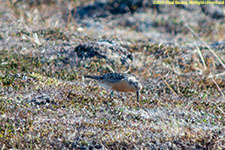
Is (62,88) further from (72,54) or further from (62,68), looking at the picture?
(72,54)

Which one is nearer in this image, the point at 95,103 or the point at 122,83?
the point at 95,103

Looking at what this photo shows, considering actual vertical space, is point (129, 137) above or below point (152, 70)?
above

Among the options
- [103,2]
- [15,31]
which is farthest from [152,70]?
[103,2]

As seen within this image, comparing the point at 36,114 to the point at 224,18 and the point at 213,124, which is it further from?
the point at 224,18

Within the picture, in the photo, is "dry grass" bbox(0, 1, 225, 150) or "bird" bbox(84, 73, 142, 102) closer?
"dry grass" bbox(0, 1, 225, 150)

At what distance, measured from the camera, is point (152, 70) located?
920 centimetres

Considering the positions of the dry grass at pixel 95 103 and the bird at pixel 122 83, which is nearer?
the dry grass at pixel 95 103

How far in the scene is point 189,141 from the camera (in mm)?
4941

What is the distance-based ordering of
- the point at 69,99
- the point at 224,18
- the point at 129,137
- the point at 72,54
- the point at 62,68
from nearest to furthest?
the point at 129,137 → the point at 69,99 → the point at 62,68 → the point at 72,54 → the point at 224,18

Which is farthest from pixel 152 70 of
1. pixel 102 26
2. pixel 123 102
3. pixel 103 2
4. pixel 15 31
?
pixel 103 2

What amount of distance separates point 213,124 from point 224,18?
13473 mm

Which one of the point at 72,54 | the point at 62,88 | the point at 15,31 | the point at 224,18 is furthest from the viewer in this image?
the point at 224,18

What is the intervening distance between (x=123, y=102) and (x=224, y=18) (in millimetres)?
13153

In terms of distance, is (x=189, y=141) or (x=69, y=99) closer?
(x=189, y=141)
